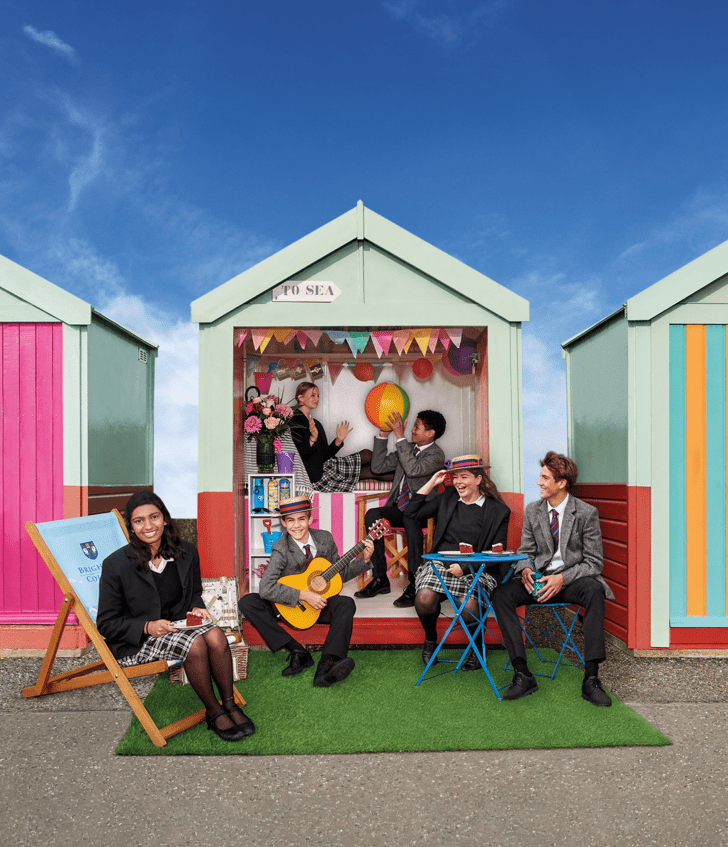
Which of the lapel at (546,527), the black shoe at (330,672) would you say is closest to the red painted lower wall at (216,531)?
the black shoe at (330,672)

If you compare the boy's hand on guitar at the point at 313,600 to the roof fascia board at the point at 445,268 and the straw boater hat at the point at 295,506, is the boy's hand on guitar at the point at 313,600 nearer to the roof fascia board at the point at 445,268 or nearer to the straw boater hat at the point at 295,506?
the straw boater hat at the point at 295,506

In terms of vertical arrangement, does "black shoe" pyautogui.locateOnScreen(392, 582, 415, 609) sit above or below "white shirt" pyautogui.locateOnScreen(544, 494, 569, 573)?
below

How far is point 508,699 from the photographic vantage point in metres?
4.15

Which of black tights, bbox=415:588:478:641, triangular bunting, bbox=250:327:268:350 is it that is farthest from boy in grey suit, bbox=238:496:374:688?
triangular bunting, bbox=250:327:268:350

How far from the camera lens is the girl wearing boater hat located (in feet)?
15.4

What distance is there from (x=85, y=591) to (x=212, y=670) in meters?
1.06

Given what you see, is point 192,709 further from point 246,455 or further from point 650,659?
point 650,659

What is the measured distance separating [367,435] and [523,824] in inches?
182

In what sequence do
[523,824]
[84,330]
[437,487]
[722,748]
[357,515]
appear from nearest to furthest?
[523,824] → [722,748] → [84,330] → [437,487] → [357,515]

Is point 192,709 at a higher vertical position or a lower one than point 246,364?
lower

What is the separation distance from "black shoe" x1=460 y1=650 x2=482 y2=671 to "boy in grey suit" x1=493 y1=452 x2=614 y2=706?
0.42m

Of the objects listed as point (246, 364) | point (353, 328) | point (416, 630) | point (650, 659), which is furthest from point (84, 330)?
point (650, 659)

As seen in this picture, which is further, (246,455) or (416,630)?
(246,455)

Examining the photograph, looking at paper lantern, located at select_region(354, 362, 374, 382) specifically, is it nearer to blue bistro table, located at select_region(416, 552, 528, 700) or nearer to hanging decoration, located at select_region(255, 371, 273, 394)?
hanging decoration, located at select_region(255, 371, 273, 394)
